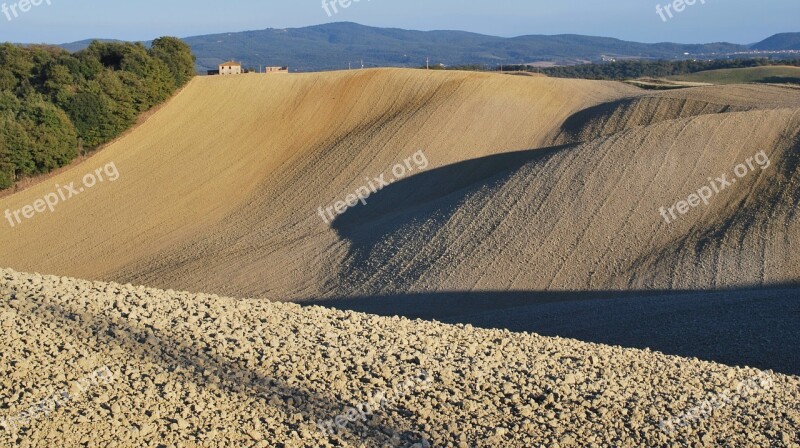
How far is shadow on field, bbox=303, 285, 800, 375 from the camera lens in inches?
509

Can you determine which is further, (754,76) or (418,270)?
(754,76)

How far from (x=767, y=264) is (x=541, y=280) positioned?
516 cm

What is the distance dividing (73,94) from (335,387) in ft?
111

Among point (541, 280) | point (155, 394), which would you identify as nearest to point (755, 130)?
point (541, 280)

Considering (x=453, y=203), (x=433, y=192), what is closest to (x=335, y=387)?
(x=453, y=203)

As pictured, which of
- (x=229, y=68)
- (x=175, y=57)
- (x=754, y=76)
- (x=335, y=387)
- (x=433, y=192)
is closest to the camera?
(x=335, y=387)

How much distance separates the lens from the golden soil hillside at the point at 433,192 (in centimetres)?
2008

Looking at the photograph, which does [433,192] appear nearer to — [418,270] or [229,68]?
[418,270]

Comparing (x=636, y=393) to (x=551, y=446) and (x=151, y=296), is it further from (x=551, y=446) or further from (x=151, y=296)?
(x=151, y=296)

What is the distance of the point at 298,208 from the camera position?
29547mm

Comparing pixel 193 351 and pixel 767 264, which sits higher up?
pixel 193 351

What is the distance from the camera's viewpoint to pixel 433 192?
1113 inches

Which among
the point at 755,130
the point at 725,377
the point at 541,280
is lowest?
the point at 541,280

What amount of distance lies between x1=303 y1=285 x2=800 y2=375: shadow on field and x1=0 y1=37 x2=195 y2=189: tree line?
22878mm
